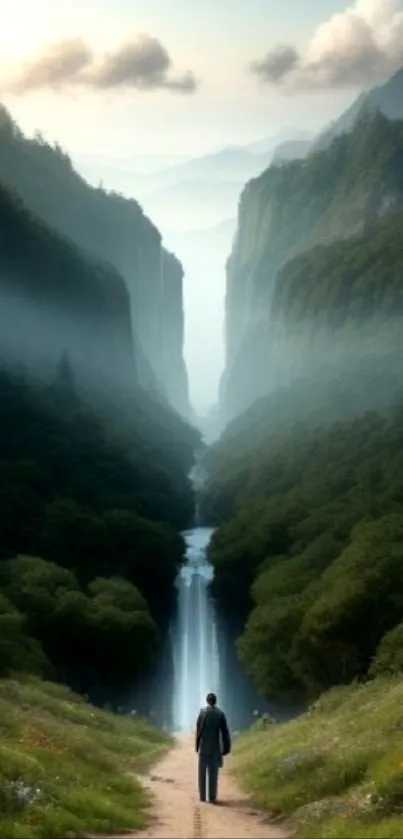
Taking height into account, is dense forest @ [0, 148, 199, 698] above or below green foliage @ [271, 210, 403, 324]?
below

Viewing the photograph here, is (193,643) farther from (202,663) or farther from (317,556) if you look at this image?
(317,556)

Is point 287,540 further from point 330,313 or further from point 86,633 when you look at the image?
point 330,313

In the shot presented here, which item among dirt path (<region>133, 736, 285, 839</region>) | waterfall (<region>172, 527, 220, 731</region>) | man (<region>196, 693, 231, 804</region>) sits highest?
waterfall (<region>172, 527, 220, 731</region>)

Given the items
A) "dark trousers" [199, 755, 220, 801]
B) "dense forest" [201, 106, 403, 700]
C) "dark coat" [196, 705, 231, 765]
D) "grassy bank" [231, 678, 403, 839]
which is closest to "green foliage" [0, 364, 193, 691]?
"dense forest" [201, 106, 403, 700]

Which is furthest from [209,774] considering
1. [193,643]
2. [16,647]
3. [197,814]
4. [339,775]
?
[193,643]

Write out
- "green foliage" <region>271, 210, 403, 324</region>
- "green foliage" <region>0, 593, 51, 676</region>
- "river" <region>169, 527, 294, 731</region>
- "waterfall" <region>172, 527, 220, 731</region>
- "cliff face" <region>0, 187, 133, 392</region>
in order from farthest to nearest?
1. "green foliage" <region>271, 210, 403, 324</region>
2. "cliff face" <region>0, 187, 133, 392</region>
3. "waterfall" <region>172, 527, 220, 731</region>
4. "river" <region>169, 527, 294, 731</region>
5. "green foliage" <region>0, 593, 51, 676</region>

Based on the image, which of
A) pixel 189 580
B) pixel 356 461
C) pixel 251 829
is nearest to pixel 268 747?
Result: pixel 251 829

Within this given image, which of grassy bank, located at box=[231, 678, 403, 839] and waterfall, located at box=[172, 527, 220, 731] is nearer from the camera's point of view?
grassy bank, located at box=[231, 678, 403, 839]

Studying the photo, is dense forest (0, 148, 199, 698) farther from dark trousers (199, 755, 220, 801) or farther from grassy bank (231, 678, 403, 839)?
dark trousers (199, 755, 220, 801)
